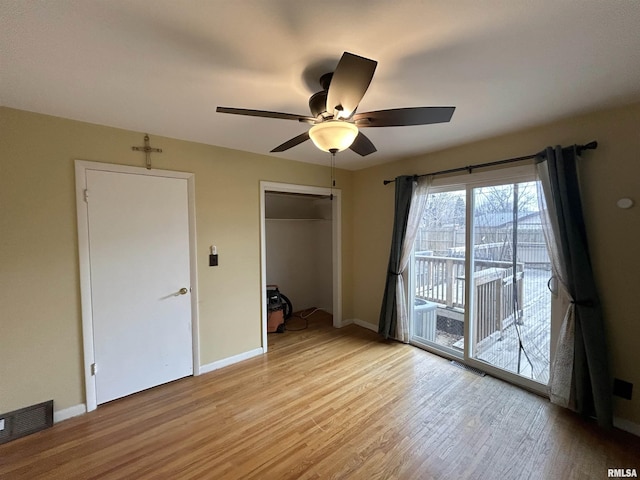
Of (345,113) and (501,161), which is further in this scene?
(501,161)

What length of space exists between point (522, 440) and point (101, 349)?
3362 mm

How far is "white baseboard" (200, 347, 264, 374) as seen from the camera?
114 inches

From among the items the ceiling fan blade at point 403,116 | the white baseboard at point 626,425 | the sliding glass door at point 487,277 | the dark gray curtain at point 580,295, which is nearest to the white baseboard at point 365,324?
the sliding glass door at point 487,277

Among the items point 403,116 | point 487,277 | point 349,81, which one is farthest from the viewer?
point 487,277

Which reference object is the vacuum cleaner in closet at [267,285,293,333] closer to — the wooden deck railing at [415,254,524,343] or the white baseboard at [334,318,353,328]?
the white baseboard at [334,318,353,328]

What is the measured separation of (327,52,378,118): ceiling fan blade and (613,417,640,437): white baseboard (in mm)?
2970

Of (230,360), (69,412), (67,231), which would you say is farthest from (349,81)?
(69,412)

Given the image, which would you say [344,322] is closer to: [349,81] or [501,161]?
[501,161]

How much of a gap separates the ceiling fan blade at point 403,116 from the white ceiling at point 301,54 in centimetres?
27

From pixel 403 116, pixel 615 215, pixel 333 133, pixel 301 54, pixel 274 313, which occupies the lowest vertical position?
pixel 274 313

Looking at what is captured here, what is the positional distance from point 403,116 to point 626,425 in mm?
2781


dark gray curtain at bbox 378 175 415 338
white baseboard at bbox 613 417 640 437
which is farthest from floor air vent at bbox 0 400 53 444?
white baseboard at bbox 613 417 640 437

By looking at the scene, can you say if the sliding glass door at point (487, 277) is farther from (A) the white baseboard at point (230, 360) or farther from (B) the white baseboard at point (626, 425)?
(A) the white baseboard at point (230, 360)

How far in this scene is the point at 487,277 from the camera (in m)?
2.84
